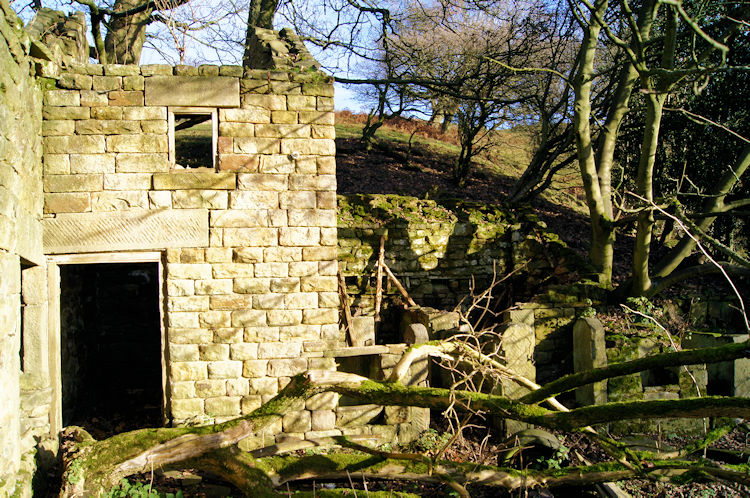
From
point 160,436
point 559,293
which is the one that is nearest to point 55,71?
point 160,436

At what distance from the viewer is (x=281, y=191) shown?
6039 millimetres

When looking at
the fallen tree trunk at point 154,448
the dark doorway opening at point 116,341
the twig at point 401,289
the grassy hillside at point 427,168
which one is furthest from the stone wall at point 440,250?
the fallen tree trunk at point 154,448

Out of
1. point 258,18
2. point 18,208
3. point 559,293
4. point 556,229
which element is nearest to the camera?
point 18,208

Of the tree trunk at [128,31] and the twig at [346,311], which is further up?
the tree trunk at [128,31]

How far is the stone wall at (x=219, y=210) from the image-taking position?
5.68 m

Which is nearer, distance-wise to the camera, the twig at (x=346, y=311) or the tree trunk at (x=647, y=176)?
the twig at (x=346, y=311)

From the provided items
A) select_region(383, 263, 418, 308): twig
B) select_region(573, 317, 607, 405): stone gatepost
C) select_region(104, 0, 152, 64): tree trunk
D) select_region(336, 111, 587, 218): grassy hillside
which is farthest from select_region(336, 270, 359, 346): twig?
select_region(104, 0, 152, 64): tree trunk

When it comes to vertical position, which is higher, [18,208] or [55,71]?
[55,71]

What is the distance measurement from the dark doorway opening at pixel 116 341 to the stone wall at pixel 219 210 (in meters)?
2.35

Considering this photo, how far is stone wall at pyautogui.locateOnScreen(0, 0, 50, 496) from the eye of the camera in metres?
4.32

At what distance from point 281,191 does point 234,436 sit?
2.53 meters

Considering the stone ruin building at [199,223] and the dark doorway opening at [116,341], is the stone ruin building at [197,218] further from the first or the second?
the dark doorway opening at [116,341]

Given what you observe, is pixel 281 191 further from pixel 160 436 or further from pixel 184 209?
pixel 160 436

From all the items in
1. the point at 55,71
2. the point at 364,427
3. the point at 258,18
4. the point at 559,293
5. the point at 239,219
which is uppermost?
the point at 258,18
